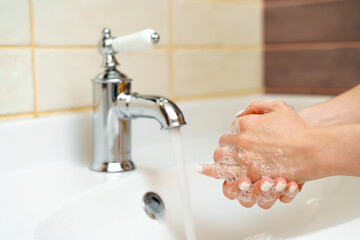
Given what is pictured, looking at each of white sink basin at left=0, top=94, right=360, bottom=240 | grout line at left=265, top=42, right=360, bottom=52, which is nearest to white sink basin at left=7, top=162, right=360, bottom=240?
white sink basin at left=0, top=94, right=360, bottom=240

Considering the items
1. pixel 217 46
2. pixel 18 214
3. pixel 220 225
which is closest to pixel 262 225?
pixel 220 225

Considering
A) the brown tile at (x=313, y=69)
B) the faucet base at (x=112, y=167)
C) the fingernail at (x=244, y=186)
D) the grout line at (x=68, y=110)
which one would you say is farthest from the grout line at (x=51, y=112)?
the brown tile at (x=313, y=69)

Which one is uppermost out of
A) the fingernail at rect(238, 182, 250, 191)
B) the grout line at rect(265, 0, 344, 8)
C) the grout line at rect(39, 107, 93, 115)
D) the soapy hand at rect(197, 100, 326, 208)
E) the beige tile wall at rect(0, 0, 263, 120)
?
the grout line at rect(265, 0, 344, 8)

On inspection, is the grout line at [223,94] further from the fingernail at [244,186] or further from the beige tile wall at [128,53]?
the fingernail at [244,186]

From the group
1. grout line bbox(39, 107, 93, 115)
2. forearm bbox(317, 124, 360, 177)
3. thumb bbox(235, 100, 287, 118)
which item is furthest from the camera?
grout line bbox(39, 107, 93, 115)

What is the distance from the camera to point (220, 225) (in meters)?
0.68

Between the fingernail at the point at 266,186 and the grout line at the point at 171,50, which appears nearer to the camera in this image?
the fingernail at the point at 266,186

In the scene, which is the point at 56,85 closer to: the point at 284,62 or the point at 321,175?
the point at 321,175

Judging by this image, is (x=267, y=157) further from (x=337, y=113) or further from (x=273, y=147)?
(x=337, y=113)

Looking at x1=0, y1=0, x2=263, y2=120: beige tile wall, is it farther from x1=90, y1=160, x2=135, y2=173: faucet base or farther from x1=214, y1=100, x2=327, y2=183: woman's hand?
x1=214, y1=100, x2=327, y2=183: woman's hand

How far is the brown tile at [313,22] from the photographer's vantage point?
0.98 m

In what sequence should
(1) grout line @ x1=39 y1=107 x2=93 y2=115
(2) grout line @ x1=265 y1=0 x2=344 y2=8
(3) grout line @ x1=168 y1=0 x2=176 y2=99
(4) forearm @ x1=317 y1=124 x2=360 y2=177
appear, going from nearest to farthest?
1. (4) forearm @ x1=317 y1=124 x2=360 y2=177
2. (1) grout line @ x1=39 y1=107 x2=93 y2=115
3. (3) grout line @ x1=168 y1=0 x2=176 y2=99
4. (2) grout line @ x1=265 y1=0 x2=344 y2=8

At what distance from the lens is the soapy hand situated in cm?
55

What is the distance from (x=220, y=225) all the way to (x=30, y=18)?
425mm
